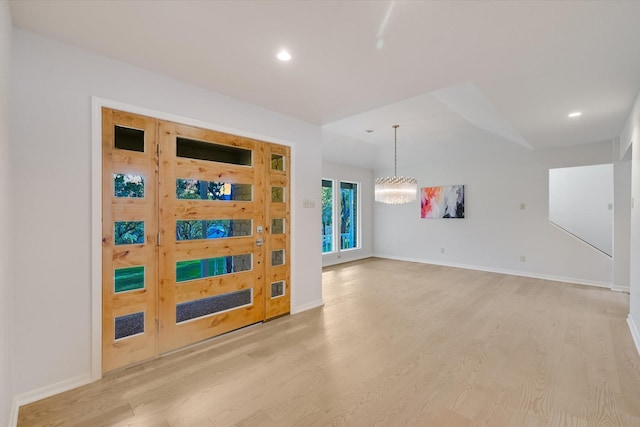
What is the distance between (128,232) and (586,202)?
948 centimetres

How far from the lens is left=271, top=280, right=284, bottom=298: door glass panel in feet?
11.8

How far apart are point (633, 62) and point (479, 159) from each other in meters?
4.35

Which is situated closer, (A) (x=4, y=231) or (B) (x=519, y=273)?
(A) (x=4, y=231)

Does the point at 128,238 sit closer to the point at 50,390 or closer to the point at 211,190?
the point at 211,190

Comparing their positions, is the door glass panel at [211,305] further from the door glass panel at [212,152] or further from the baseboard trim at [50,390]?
the door glass panel at [212,152]

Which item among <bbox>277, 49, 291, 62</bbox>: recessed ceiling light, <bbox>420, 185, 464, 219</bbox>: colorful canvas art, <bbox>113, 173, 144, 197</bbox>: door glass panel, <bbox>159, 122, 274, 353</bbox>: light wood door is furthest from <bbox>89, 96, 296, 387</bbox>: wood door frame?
<bbox>420, 185, 464, 219</bbox>: colorful canvas art

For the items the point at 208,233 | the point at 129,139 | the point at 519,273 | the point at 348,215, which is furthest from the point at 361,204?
the point at 129,139

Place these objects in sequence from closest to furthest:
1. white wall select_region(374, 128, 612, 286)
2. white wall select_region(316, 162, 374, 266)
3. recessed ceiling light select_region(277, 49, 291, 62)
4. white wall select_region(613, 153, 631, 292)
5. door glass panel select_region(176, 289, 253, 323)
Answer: recessed ceiling light select_region(277, 49, 291, 62)
door glass panel select_region(176, 289, 253, 323)
white wall select_region(613, 153, 631, 292)
white wall select_region(374, 128, 612, 286)
white wall select_region(316, 162, 374, 266)

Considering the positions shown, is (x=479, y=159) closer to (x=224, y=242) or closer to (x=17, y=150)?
(x=224, y=242)

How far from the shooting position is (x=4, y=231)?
1609 mm

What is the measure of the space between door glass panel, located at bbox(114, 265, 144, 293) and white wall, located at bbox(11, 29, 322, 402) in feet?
0.65

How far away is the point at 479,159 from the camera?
656 cm

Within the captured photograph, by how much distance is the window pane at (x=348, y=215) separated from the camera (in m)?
7.86

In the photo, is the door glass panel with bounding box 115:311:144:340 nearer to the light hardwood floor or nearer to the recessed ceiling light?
the light hardwood floor
